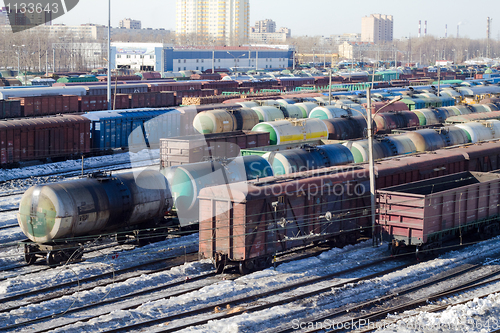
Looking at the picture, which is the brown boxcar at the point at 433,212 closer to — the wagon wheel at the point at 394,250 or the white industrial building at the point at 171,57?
the wagon wheel at the point at 394,250

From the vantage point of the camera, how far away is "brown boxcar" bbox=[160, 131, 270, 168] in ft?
88.0

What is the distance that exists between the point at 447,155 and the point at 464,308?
36.7 feet

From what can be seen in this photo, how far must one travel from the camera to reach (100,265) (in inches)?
782

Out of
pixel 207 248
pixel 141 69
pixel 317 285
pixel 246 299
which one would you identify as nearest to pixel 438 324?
pixel 317 285

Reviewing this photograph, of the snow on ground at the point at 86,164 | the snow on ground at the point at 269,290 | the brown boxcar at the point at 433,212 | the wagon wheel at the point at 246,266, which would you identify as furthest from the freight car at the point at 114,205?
the snow on ground at the point at 86,164

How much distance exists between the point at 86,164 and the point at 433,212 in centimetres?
2532

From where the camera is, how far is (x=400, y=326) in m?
15.0

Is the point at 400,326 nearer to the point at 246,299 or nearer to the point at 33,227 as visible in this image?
the point at 246,299

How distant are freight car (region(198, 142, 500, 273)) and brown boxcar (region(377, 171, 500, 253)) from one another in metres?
1.18

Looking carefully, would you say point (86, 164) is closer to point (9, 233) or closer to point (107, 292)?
point (9, 233)

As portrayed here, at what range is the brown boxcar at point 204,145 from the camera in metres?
26.8

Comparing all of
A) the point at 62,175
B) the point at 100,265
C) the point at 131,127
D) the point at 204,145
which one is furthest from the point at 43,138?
the point at 100,265

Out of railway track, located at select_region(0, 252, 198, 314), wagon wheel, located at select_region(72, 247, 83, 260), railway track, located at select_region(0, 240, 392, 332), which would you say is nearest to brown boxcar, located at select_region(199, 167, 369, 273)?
railway track, located at select_region(0, 240, 392, 332)

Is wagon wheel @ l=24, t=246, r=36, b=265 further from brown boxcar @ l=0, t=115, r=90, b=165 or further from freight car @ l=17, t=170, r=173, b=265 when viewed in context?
brown boxcar @ l=0, t=115, r=90, b=165
